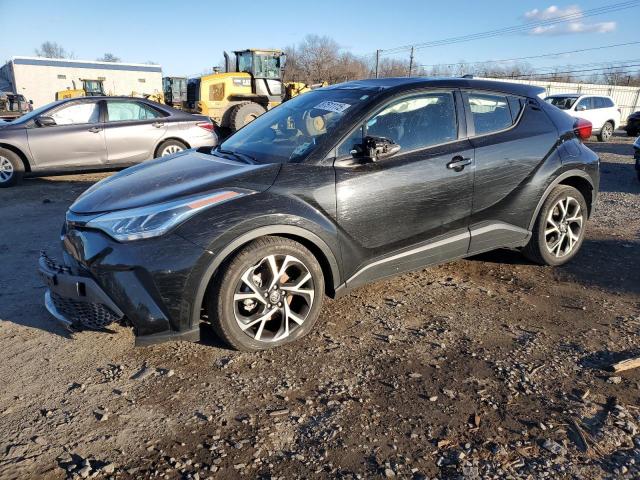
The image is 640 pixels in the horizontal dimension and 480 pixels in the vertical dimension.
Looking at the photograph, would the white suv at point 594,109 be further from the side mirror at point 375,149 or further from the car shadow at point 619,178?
the side mirror at point 375,149

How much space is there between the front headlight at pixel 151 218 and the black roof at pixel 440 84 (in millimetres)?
1649

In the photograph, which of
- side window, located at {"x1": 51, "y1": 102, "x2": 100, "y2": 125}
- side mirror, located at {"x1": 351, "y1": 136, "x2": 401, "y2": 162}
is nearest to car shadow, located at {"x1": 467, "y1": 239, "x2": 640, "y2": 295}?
side mirror, located at {"x1": 351, "y1": 136, "x2": 401, "y2": 162}

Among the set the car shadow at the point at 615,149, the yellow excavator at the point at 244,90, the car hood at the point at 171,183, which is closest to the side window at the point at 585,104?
the car shadow at the point at 615,149

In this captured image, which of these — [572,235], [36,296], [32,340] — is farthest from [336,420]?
[572,235]

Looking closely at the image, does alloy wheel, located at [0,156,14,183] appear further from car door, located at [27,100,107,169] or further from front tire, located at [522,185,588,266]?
front tire, located at [522,185,588,266]

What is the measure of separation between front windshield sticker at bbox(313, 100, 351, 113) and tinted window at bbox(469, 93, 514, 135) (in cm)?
110

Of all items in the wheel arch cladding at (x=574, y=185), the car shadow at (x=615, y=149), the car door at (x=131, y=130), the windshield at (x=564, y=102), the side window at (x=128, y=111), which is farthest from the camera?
the windshield at (x=564, y=102)

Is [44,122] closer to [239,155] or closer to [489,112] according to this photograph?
[239,155]

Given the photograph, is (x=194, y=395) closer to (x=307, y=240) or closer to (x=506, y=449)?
(x=307, y=240)

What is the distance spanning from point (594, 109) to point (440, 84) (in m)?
17.8

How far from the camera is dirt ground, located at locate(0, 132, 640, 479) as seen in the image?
7.29ft

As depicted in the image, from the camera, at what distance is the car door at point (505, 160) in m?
3.88

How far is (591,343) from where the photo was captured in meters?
3.25

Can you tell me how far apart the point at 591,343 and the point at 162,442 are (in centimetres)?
276
